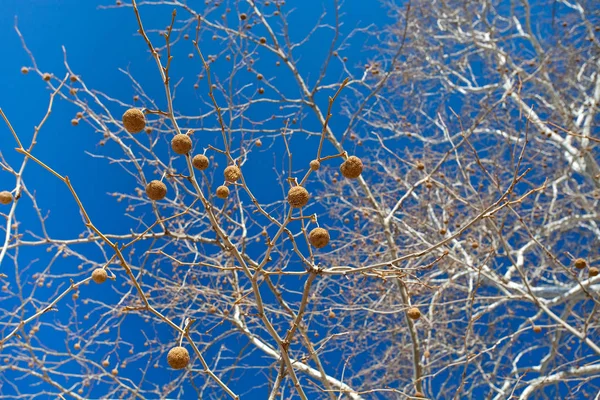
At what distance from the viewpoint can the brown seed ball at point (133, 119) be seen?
138 centimetres

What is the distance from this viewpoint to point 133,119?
1.39m

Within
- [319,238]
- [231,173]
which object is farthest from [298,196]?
[231,173]

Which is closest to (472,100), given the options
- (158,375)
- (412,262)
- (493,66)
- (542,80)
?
(493,66)

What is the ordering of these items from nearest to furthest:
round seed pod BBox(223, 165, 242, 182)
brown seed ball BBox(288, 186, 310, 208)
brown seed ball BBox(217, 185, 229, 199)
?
brown seed ball BBox(288, 186, 310, 208) < round seed pod BBox(223, 165, 242, 182) < brown seed ball BBox(217, 185, 229, 199)

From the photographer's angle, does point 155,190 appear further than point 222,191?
No

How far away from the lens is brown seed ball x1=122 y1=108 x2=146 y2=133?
1.38 metres

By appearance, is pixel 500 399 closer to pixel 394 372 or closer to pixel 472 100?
pixel 394 372

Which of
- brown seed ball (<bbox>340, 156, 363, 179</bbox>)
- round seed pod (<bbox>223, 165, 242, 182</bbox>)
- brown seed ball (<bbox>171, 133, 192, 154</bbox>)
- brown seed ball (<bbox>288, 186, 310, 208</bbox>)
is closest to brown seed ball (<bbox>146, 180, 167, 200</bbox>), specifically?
brown seed ball (<bbox>171, 133, 192, 154</bbox>)

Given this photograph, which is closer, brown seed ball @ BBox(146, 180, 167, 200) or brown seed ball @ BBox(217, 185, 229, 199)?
brown seed ball @ BBox(146, 180, 167, 200)

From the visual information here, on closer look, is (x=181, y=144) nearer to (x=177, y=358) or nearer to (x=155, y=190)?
(x=155, y=190)

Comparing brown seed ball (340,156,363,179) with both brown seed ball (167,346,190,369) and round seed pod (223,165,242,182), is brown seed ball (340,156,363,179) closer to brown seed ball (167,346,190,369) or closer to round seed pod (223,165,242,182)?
round seed pod (223,165,242,182)

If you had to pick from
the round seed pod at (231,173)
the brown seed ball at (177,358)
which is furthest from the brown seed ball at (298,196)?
the brown seed ball at (177,358)

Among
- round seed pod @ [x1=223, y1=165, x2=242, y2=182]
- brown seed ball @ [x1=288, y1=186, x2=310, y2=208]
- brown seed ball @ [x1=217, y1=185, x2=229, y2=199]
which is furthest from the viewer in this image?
brown seed ball @ [x1=217, y1=185, x2=229, y2=199]

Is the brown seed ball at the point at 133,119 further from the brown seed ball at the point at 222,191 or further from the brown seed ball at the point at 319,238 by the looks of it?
the brown seed ball at the point at 319,238
